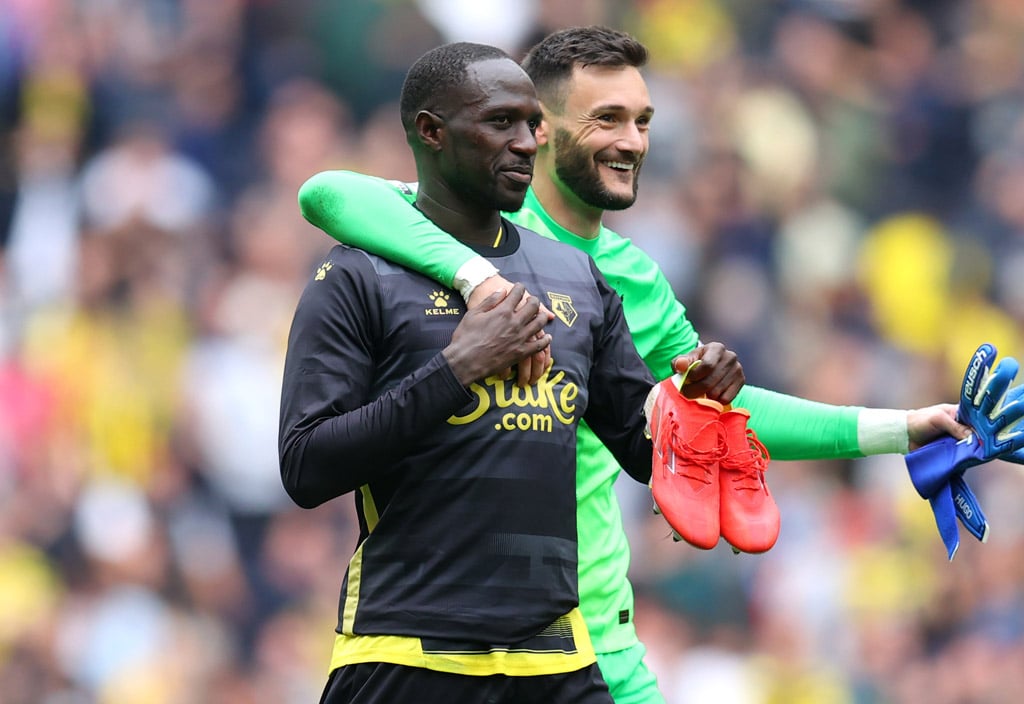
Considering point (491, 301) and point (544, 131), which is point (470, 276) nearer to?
point (491, 301)

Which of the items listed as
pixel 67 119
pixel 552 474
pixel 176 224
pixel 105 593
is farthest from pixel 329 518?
pixel 552 474

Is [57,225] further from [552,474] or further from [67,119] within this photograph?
[552,474]

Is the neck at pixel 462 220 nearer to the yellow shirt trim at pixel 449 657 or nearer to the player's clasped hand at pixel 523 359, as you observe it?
the player's clasped hand at pixel 523 359

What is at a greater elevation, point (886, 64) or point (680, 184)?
point (886, 64)

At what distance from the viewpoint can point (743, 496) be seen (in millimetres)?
3896

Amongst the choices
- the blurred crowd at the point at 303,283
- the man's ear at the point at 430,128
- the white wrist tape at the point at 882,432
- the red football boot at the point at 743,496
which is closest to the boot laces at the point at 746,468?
the red football boot at the point at 743,496

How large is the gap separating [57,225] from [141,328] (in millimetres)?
887

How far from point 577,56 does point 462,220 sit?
47.8 inches

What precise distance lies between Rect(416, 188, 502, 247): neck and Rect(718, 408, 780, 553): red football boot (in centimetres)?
68

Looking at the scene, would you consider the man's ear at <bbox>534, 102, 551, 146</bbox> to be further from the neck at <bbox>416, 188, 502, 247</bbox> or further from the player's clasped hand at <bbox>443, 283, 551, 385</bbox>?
the player's clasped hand at <bbox>443, 283, 551, 385</bbox>

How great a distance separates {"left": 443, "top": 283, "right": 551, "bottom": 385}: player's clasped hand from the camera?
3.63m

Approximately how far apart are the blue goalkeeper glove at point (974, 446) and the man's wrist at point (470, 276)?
4.01ft

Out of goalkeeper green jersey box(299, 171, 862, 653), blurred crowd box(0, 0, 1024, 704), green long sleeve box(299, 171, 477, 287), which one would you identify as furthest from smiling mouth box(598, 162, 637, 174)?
blurred crowd box(0, 0, 1024, 704)

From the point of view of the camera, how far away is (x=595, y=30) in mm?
5121
